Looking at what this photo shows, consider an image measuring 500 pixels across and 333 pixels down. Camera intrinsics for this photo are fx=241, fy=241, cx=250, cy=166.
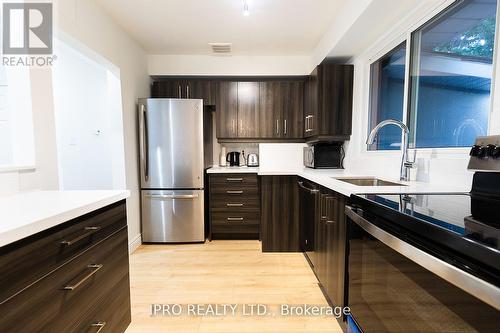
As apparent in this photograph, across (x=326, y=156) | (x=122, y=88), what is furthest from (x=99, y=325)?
(x=326, y=156)

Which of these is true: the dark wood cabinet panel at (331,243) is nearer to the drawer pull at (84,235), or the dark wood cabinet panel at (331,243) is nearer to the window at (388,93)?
the window at (388,93)

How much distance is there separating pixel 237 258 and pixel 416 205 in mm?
1983

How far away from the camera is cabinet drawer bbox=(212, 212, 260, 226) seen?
299 centimetres

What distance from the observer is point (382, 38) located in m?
2.12

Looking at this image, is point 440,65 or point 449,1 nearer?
point 449,1

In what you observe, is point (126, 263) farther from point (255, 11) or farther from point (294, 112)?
Result: point (294, 112)

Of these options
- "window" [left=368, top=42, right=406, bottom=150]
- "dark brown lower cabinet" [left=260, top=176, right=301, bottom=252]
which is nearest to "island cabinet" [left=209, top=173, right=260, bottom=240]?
"dark brown lower cabinet" [left=260, top=176, right=301, bottom=252]

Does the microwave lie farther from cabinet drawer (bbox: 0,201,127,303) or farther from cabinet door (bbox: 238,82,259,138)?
cabinet drawer (bbox: 0,201,127,303)

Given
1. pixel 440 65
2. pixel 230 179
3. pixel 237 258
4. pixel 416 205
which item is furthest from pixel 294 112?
pixel 416 205

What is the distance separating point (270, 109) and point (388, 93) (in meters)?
1.43

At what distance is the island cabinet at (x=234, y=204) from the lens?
2.97 metres

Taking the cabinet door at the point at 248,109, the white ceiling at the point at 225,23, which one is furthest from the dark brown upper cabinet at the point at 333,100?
the cabinet door at the point at 248,109

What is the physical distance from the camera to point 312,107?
9.19ft

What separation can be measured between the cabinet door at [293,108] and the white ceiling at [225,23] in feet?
1.43
